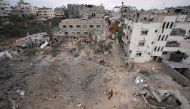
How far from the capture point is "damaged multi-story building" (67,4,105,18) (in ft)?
181

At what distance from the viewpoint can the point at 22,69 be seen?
68.7 ft

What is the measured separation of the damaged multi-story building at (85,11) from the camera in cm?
5528

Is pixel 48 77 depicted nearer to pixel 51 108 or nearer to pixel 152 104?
pixel 51 108

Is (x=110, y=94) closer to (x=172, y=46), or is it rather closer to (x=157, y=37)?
(x=157, y=37)

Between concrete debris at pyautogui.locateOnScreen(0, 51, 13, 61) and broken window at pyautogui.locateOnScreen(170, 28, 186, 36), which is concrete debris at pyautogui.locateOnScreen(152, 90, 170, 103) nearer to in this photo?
broken window at pyautogui.locateOnScreen(170, 28, 186, 36)

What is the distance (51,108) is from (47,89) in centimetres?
348

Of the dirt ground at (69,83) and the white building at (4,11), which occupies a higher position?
the white building at (4,11)

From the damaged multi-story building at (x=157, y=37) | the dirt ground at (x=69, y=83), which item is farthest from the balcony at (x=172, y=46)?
the dirt ground at (x=69, y=83)

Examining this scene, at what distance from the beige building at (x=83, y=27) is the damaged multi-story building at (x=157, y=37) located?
16.9m

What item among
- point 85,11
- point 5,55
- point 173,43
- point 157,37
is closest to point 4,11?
point 85,11

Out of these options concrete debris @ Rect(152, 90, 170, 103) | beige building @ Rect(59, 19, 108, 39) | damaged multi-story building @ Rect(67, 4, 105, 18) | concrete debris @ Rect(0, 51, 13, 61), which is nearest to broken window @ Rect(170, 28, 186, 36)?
concrete debris @ Rect(152, 90, 170, 103)

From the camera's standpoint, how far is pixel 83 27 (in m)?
40.9

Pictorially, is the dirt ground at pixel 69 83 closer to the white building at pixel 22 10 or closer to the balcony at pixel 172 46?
the balcony at pixel 172 46

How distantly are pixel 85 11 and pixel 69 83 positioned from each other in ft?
166
